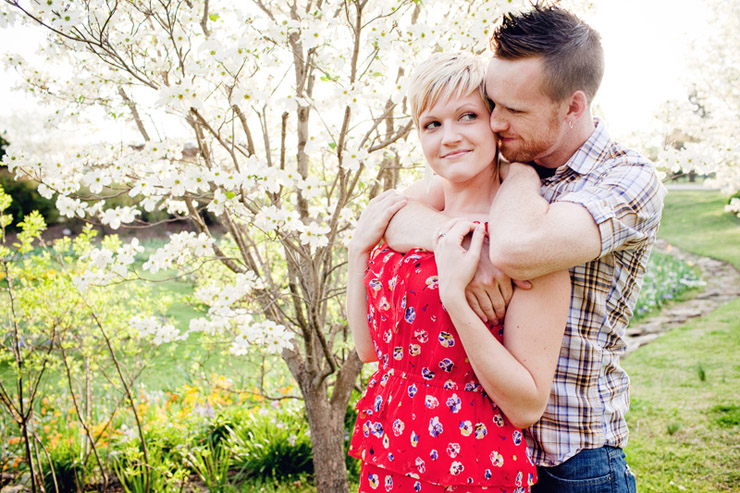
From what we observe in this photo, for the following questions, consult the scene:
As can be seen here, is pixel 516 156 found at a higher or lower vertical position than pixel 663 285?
higher

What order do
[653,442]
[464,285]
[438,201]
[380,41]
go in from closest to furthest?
[464,285] < [438,201] < [380,41] < [653,442]

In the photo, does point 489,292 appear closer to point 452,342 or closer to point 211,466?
point 452,342

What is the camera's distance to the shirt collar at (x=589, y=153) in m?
1.42

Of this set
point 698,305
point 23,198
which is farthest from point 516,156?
point 23,198

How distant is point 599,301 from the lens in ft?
4.47

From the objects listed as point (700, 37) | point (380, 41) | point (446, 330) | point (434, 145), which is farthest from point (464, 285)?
point (700, 37)

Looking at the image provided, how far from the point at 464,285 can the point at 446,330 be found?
16 cm

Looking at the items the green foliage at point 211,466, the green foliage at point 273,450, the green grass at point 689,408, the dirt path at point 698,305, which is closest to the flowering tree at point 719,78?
the dirt path at point 698,305

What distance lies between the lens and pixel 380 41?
2447mm

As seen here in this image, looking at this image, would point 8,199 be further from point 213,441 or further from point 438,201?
point 438,201

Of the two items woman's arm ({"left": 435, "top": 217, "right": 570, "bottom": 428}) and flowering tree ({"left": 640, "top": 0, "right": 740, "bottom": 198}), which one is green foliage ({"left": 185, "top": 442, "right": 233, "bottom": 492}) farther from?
flowering tree ({"left": 640, "top": 0, "right": 740, "bottom": 198})

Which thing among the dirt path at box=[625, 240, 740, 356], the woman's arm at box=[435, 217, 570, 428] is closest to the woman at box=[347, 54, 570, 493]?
the woman's arm at box=[435, 217, 570, 428]

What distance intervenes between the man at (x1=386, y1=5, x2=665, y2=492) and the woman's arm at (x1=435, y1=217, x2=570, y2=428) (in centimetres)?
6

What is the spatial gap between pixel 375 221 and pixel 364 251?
99mm
